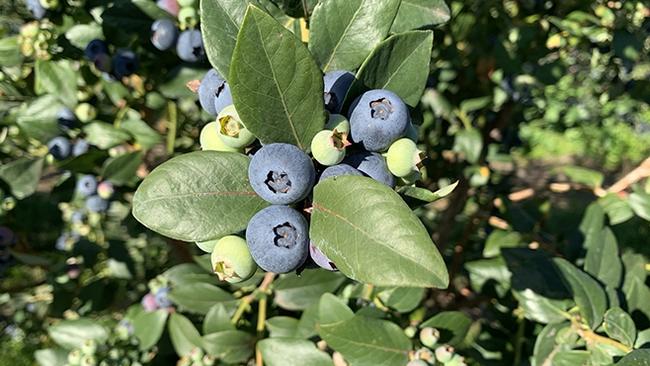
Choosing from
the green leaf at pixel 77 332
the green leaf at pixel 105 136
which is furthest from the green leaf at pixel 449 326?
the green leaf at pixel 77 332

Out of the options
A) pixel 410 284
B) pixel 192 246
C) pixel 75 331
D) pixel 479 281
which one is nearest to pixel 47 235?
pixel 192 246

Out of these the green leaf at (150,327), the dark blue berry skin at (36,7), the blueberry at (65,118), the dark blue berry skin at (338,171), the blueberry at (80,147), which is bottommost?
the green leaf at (150,327)

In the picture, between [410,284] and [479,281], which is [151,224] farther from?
[479,281]

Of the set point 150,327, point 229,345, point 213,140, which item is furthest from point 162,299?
point 213,140

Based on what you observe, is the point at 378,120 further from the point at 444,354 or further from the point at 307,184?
the point at 444,354

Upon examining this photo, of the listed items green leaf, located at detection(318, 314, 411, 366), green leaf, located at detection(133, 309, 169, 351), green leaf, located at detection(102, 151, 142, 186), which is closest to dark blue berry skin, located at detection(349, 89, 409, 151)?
green leaf, located at detection(318, 314, 411, 366)

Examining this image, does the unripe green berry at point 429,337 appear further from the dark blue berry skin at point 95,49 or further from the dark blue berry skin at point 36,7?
the dark blue berry skin at point 36,7

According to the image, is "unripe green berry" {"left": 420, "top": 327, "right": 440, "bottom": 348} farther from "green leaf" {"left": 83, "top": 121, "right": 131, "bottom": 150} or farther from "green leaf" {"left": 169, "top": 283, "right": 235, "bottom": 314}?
"green leaf" {"left": 83, "top": 121, "right": 131, "bottom": 150}
